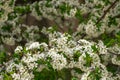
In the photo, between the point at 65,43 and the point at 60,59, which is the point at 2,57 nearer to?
the point at 65,43

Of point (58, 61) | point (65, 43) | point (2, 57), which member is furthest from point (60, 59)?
point (2, 57)

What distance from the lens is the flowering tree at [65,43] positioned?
4.24 m

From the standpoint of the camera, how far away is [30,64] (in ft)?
14.0

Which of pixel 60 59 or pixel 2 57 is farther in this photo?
pixel 2 57

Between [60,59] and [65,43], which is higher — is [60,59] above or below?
below

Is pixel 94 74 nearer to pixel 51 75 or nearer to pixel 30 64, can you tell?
pixel 30 64

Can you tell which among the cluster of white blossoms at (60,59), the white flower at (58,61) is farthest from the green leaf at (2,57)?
the white flower at (58,61)

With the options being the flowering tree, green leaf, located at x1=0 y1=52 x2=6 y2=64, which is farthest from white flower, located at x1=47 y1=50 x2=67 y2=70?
green leaf, located at x1=0 y1=52 x2=6 y2=64

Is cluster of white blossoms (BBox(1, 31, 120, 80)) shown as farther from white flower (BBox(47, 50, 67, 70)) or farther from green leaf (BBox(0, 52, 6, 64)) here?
green leaf (BBox(0, 52, 6, 64))

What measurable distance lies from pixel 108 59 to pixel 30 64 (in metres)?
2.13

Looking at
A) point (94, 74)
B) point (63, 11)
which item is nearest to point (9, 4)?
point (63, 11)

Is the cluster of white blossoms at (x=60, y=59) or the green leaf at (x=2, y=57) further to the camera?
the green leaf at (x=2, y=57)

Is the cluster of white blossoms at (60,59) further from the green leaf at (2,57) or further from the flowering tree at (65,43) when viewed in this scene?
the green leaf at (2,57)

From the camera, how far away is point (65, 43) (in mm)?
4531
